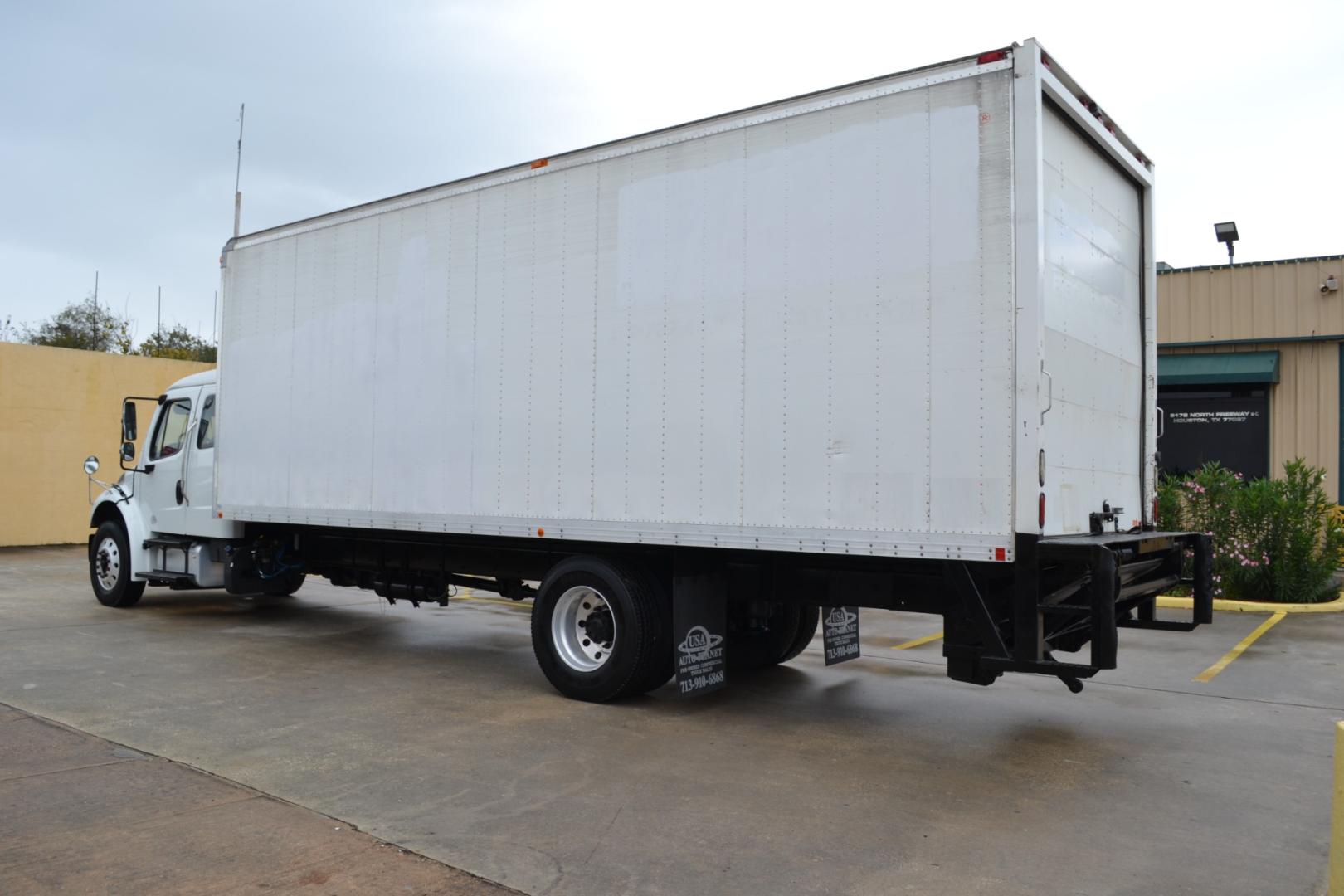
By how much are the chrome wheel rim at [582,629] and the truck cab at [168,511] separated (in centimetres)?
485

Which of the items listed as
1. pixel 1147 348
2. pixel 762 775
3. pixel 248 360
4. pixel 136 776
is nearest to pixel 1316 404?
pixel 1147 348

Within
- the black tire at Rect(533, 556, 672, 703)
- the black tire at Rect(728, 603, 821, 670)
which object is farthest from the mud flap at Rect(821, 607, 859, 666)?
the black tire at Rect(533, 556, 672, 703)

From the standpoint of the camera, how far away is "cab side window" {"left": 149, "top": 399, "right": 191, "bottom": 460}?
37.2 feet

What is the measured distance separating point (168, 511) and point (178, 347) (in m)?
35.6

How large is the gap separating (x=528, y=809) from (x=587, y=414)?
3.07 meters

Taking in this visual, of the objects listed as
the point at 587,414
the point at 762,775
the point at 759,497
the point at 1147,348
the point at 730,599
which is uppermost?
the point at 1147,348

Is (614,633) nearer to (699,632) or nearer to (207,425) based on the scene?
(699,632)

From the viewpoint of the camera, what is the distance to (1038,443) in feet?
17.5

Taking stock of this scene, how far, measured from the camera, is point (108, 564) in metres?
12.0

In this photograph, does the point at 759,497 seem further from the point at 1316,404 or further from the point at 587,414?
the point at 1316,404

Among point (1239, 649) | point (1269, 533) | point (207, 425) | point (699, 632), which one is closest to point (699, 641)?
point (699, 632)

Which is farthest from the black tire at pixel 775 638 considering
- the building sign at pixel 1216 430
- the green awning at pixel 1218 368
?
the green awning at pixel 1218 368

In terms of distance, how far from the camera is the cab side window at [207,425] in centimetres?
1100

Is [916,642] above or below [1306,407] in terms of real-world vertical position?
below
